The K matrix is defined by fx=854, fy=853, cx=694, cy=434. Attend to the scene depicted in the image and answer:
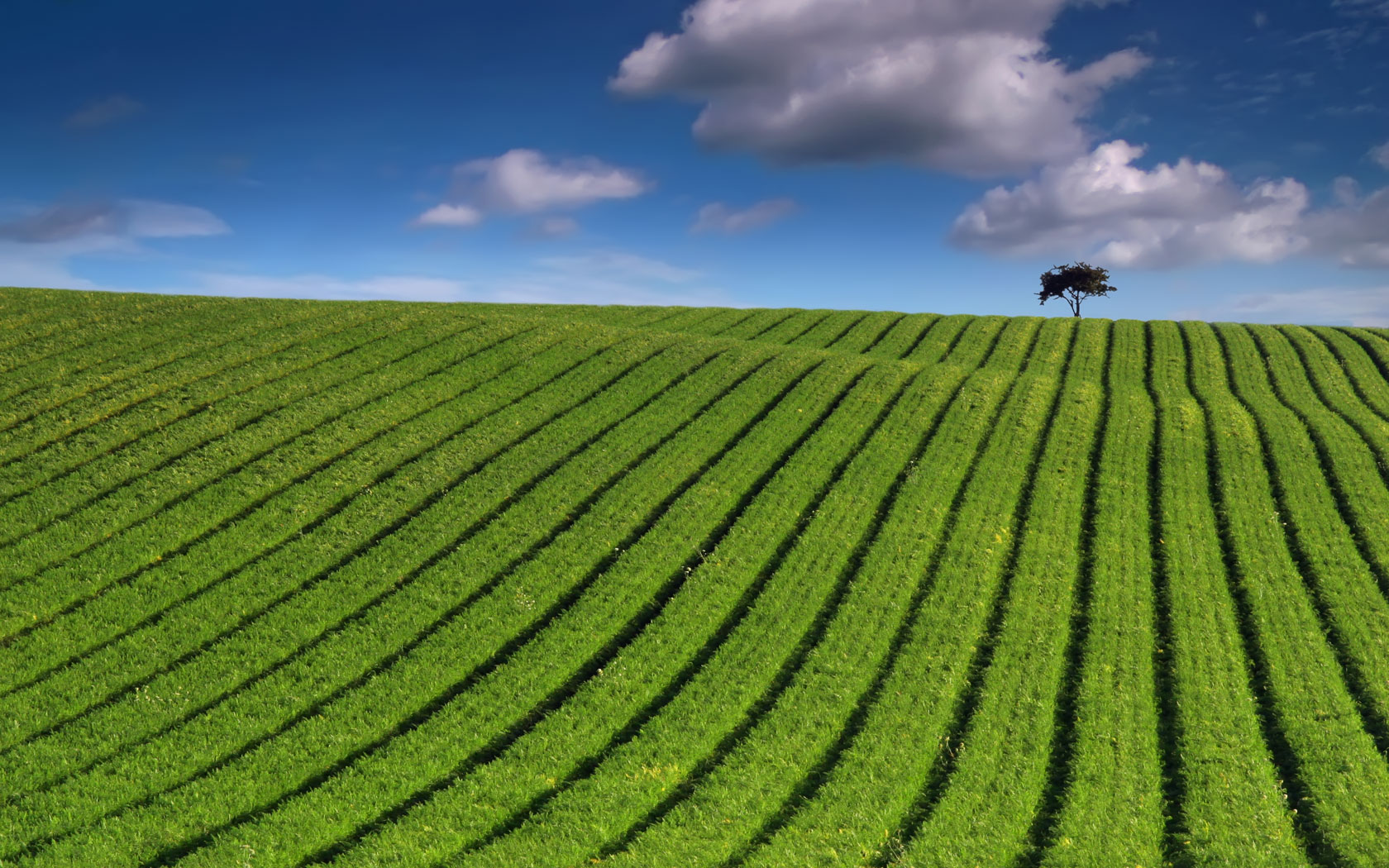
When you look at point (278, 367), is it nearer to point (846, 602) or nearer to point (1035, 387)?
point (846, 602)

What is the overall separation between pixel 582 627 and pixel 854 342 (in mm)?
34941

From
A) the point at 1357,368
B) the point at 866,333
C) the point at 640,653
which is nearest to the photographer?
the point at 640,653

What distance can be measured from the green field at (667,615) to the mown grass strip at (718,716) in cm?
9

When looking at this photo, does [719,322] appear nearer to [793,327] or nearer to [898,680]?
[793,327]

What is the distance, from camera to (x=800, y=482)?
1072 inches

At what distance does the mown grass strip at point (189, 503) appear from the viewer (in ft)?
67.8

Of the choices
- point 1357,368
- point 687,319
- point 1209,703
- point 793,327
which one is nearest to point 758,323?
point 793,327

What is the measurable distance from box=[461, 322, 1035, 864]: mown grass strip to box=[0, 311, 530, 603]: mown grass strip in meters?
14.1

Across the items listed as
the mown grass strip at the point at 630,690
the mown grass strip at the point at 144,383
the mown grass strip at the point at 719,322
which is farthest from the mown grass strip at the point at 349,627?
the mown grass strip at the point at 719,322

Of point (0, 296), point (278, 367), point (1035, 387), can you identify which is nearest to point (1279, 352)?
point (1035, 387)

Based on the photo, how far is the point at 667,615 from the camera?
20172 mm

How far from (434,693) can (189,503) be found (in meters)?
12.2

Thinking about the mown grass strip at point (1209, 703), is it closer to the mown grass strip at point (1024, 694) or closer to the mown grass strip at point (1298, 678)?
the mown grass strip at point (1298, 678)

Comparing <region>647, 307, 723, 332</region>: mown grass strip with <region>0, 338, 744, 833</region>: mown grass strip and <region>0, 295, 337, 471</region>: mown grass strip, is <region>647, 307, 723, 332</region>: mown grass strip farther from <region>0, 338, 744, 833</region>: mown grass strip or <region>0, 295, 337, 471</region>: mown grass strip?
<region>0, 338, 744, 833</region>: mown grass strip
